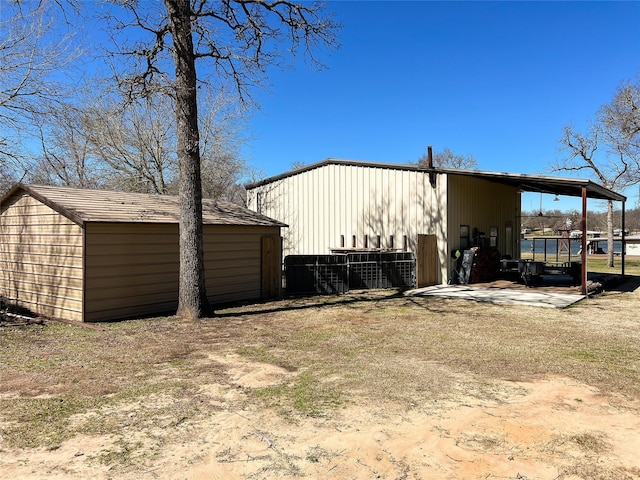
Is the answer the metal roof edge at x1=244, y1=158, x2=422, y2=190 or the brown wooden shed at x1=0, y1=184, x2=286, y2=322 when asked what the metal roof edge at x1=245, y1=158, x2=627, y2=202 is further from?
the brown wooden shed at x1=0, y1=184, x2=286, y2=322

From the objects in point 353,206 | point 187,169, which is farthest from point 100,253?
point 353,206

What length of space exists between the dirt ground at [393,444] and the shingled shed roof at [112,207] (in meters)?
5.30

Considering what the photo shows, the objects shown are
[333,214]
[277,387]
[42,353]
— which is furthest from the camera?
[333,214]

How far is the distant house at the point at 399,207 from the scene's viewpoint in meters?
13.2

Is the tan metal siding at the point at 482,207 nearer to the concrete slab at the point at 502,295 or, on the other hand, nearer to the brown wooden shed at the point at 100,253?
the concrete slab at the point at 502,295

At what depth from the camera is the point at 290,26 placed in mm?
9438

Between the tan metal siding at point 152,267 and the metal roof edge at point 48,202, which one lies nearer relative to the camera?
the metal roof edge at point 48,202

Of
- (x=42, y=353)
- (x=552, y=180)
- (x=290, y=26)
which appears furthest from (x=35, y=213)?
(x=552, y=180)

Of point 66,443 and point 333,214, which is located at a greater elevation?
point 333,214

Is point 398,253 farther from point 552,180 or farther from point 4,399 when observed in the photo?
point 4,399

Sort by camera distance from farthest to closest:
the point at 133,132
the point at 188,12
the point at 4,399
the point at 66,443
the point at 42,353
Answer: the point at 133,132, the point at 188,12, the point at 42,353, the point at 4,399, the point at 66,443

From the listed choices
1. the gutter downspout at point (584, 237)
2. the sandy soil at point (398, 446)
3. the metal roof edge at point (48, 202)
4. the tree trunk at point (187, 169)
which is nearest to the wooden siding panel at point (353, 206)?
the gutter downspout at point (584, 237)

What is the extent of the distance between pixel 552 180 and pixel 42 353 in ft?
37.0

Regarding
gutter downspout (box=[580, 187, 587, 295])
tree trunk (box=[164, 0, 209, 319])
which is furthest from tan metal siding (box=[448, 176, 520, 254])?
tree trunk (box=[164, 0, 209, 319])
